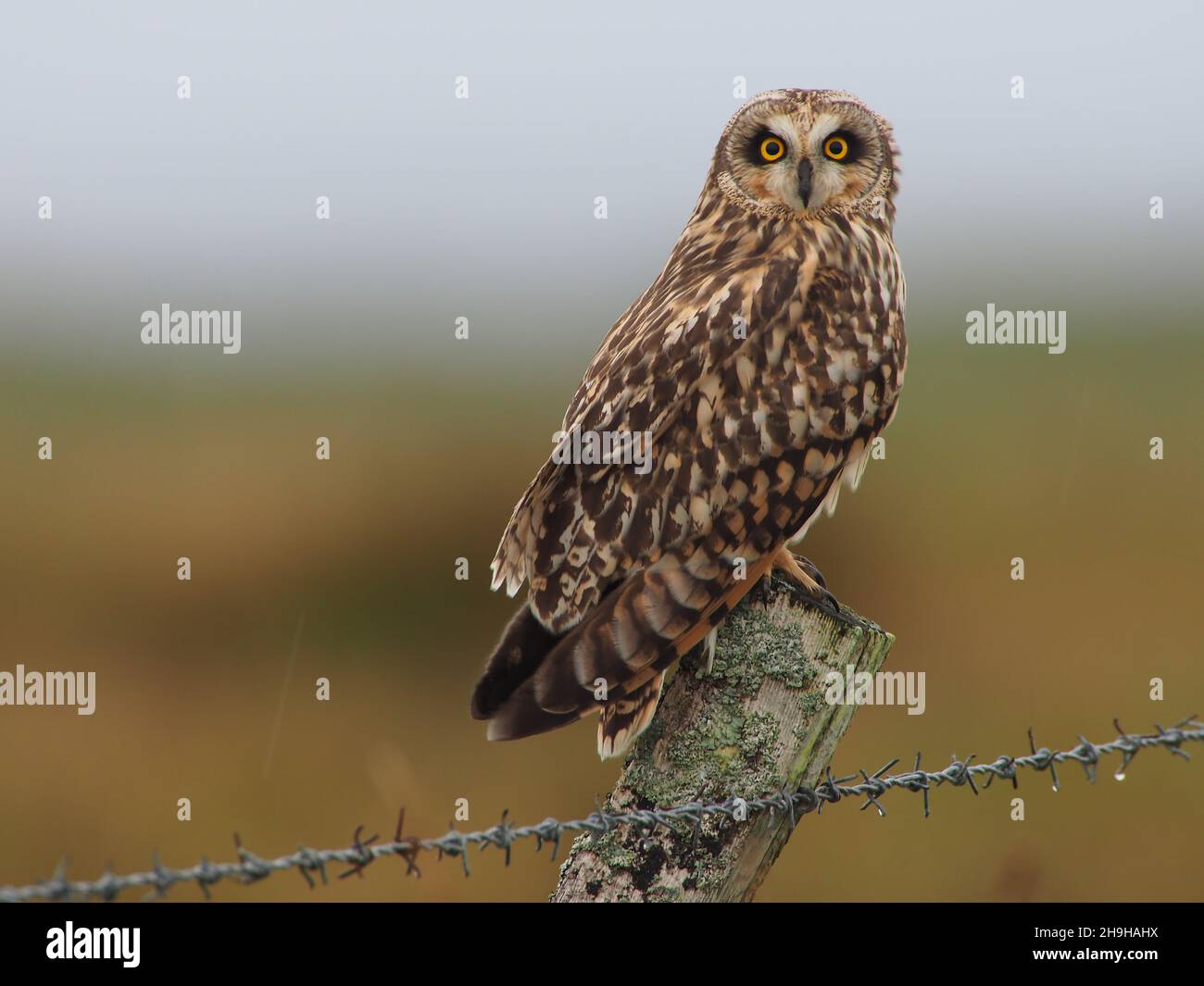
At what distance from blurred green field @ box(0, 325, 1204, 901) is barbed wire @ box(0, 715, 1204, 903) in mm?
3517

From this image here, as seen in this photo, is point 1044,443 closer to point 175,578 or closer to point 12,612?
point 175,578

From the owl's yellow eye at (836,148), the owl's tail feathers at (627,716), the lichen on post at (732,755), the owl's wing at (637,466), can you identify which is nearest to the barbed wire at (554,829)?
the lichen on post at (732,755)

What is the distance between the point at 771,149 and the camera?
4.71 metres

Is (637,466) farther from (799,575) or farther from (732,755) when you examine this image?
(732,755)

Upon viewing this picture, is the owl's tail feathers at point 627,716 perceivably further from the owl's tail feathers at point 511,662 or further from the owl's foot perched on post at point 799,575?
the owl's foot perched on post at point 799,575

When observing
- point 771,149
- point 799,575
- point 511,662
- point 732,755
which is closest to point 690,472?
point 799,575

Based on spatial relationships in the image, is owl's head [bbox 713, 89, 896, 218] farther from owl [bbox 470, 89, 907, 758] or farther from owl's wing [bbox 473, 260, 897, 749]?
owl's wing [bbox 473, 260, 897, 749]

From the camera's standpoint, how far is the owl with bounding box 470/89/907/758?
3.78m

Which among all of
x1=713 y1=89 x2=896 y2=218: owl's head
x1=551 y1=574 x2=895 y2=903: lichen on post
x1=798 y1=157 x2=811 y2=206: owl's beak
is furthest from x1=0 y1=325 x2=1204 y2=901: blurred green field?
x1=798 y1=157 x2=811 y2=206: owl's beak

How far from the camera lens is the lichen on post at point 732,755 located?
3.06 m

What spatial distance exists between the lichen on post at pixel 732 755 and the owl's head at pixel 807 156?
1.82 meters

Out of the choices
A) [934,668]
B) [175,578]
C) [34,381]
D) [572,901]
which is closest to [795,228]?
[572,901]

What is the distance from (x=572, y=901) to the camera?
3078 mm

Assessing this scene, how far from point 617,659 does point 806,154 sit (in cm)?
204
